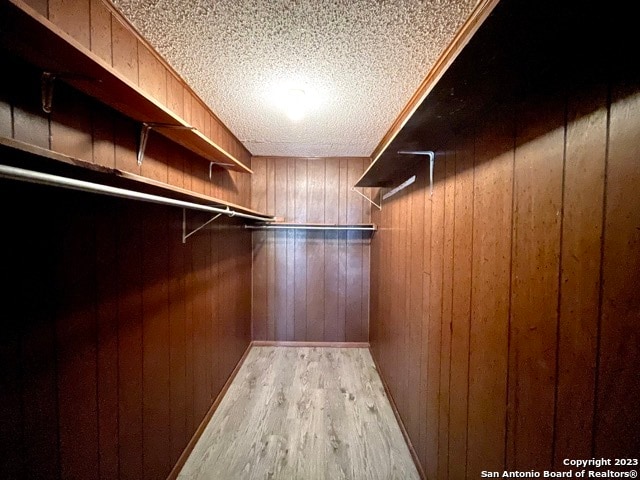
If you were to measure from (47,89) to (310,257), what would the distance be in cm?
235

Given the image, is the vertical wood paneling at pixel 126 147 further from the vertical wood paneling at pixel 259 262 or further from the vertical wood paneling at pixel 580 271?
the vertical wood paneling at pixel 259 262

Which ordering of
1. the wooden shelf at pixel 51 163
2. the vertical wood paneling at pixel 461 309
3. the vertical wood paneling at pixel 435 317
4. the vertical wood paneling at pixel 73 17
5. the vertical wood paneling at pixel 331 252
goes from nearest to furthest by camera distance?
the wooden shelf at pixel 51 163
the vertical wood paneling at pixel 73 17
the vertical wood paneling at pixel 461 309
the vertical wood paneling at pixel 435 317
the vertical wood paneling at pixel 331 252

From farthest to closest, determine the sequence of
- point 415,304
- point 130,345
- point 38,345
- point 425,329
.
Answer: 1. point 415,304
2. point 425,329
3. point 130,345
4. point 38,345

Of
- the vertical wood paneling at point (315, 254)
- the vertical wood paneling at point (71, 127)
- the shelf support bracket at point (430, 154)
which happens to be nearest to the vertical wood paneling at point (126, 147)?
the vertical wood paneling at point (71, 127)

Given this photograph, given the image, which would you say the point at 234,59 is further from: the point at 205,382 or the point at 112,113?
the point at 205,382

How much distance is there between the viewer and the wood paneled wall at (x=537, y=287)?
0.49m

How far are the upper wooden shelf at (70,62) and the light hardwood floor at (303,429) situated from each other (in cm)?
182

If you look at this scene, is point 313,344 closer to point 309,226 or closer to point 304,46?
point 309,226

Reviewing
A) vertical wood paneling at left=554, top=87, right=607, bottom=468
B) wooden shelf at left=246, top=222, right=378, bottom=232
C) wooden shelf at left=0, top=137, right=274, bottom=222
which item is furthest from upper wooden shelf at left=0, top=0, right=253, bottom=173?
wooden shelf at left=246, top=222, right=378, bottom=232

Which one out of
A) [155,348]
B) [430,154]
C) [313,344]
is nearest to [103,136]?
[155,348]

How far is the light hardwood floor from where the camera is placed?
1417 millimetres

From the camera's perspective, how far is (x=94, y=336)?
2.95ft

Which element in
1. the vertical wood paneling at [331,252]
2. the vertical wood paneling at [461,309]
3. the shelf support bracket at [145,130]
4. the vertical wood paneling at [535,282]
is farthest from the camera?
the vertical wood paneling at [331,252]

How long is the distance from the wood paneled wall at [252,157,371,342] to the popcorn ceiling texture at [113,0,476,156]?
1.14m
